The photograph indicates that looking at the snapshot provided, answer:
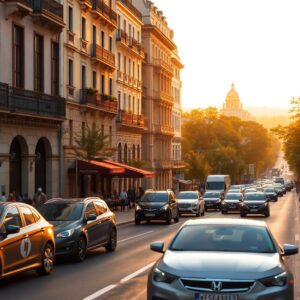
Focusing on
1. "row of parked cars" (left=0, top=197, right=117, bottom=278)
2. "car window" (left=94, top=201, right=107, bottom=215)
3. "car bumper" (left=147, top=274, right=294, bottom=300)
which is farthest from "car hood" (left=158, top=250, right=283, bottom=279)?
"car window" (left=94, top=201, right=107, bottom=215)

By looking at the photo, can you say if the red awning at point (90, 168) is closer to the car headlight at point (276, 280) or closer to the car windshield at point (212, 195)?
the car windshield at point (212, 195)

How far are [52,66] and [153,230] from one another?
14.3 meters

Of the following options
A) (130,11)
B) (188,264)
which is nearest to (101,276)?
(188,264)

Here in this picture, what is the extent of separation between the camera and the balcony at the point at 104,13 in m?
50.9

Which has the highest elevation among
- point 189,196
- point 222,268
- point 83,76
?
point 83,76

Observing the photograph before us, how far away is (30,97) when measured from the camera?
120ft

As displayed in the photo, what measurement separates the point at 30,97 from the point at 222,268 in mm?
28095

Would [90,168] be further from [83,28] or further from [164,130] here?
[164,130]

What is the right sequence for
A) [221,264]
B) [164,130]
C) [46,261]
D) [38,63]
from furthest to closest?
[164,130] < [38,63] < [46,261] < [221,264]

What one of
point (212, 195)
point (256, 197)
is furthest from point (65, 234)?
point (212, 195)

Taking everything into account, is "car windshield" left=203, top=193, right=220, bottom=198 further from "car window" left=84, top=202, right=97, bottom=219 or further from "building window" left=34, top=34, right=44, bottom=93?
"car window" left=84, top=202, right=97, bottom=219

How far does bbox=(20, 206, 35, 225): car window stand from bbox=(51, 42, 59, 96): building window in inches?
1074

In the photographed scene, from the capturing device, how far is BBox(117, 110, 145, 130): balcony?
195ft

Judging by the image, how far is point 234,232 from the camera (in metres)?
11.3
